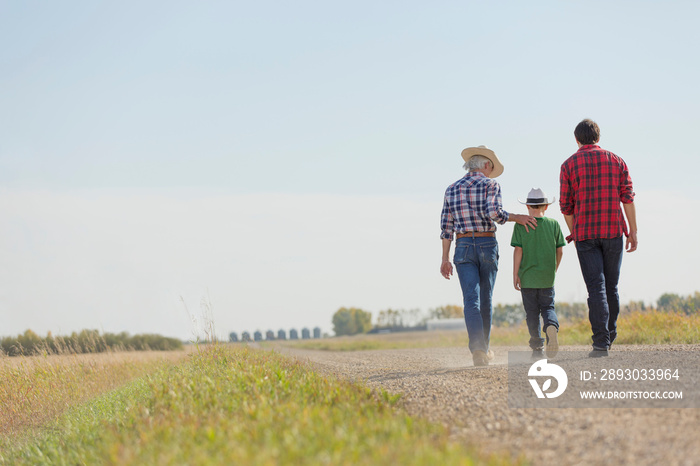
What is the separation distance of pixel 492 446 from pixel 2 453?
22.3 ft

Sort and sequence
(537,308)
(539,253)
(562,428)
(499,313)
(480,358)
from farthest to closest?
(499,313)
(537,308)
(539,253)
(480,358)
(562,428)

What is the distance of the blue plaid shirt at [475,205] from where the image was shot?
6992 mm

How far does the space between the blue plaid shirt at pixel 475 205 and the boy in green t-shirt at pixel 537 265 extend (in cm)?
39

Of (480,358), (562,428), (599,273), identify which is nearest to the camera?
(562,428)

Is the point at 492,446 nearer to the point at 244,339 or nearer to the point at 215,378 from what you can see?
the point at 215,378

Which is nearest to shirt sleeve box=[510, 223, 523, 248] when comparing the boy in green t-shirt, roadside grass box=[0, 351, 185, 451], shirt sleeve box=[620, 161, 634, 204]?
the boy in green t-shirt

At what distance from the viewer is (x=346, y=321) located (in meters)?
86.6

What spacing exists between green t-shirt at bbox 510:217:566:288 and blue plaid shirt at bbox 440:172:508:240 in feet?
1.20

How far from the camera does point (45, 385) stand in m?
10.6

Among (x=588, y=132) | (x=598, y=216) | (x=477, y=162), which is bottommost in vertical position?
(x=598, y=216)

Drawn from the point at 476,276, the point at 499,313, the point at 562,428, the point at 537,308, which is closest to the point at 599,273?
the point at 537,308

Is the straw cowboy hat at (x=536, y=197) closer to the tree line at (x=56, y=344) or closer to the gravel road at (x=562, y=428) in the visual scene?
the gravel road at (x=562, y=428)

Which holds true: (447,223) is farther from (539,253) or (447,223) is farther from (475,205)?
(539,253)

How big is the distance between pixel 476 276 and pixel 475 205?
2.68ft
